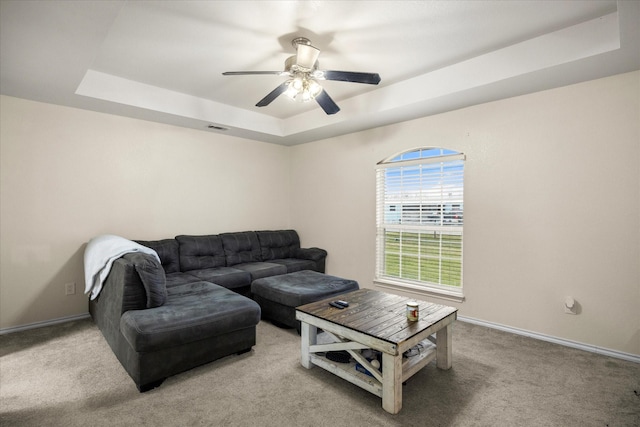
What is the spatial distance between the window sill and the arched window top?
A: 5.22 ft

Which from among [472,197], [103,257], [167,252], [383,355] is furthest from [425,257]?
[103,257]

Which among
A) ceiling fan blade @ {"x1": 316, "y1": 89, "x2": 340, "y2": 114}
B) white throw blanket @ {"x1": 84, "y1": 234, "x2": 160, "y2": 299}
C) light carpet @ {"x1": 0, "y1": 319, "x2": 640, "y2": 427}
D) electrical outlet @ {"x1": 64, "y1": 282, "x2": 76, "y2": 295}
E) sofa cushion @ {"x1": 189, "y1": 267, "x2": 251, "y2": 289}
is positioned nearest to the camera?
light carpet @ {"x1": 0, "y1": 319, "x2": 640, "y2": 427}

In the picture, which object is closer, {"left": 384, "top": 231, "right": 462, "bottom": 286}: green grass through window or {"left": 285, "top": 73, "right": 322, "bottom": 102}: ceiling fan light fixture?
{"left": 285, "top": 73, "right": 322, "bottom": 102}: ceiling fan light fixture

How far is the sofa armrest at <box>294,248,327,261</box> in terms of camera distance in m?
4.70

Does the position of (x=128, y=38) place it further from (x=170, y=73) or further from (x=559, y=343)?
(x=559, y=343)

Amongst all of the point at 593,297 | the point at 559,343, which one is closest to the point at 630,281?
the point at 593,297

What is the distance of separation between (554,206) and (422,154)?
1494 mm

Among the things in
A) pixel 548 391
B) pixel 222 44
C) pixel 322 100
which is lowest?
pixel 548 391

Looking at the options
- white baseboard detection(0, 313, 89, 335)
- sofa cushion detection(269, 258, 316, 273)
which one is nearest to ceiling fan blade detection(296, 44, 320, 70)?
sofa cushion detection(269, 258, 316, 273)

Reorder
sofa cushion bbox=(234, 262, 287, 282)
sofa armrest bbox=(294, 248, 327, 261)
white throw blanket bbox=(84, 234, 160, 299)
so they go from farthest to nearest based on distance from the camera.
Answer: sofa armrest bbox=(294, 248, 327, 261), sofa cushion bbox=(234, 262, 287, 282), white throw blanket bbox=(84, 234, 160, 299)

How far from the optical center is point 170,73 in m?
3.15

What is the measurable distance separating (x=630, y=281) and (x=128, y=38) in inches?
180

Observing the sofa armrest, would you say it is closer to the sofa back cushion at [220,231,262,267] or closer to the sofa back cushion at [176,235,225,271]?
the sofa back cushion at [220,231,262,267]

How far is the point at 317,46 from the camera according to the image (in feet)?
8.63
